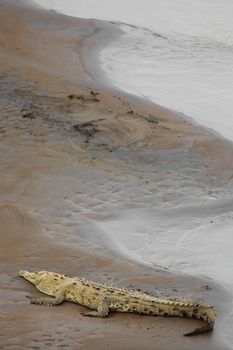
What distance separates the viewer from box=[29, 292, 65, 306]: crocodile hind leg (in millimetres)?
7602

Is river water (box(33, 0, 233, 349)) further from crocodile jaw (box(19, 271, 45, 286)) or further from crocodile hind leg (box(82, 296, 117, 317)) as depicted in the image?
crocodile jaw (box(19, 271, 45, 286))

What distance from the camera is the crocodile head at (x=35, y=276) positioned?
793 cm

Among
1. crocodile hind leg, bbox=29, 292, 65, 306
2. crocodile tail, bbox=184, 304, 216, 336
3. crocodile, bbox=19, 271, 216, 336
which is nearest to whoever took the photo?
crocodile tail, bbox=184, 304, 216, 336

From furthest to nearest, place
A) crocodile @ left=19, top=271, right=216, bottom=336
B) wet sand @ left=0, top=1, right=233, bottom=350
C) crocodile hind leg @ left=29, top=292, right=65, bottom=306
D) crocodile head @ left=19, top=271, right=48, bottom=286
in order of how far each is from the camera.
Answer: crocodile head @ left=19, top=271, right=48, bottom=286
crocodile hind leg @ left=29, top=292, right=65, bottom=306
crocodile @ left=19, top=271, right=216, bottom=336
wet sand @ left=0, top=1, right=233, bottom=350

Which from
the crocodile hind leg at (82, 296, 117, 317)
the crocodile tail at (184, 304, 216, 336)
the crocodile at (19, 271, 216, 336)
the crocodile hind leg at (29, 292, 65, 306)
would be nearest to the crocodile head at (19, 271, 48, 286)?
the crocodile at (19, 271, 216, 336)

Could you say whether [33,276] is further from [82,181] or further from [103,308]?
[82,181]

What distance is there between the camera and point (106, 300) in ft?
25.0

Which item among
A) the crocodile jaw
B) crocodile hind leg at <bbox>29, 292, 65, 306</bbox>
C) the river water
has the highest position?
the river water

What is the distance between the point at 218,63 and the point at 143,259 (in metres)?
9.65

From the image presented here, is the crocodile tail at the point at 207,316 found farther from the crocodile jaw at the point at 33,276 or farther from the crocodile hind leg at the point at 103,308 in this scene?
the crocodile jaw at the point at 33,276

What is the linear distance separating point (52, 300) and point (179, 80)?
9.56 metres

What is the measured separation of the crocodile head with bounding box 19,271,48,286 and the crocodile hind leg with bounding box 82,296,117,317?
0.59 meters

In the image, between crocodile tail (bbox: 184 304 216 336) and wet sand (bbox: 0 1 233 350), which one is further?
crocodile tail (bbox: 184 304 216 336)

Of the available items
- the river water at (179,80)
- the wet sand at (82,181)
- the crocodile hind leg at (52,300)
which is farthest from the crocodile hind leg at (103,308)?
the river water at (179,80)
